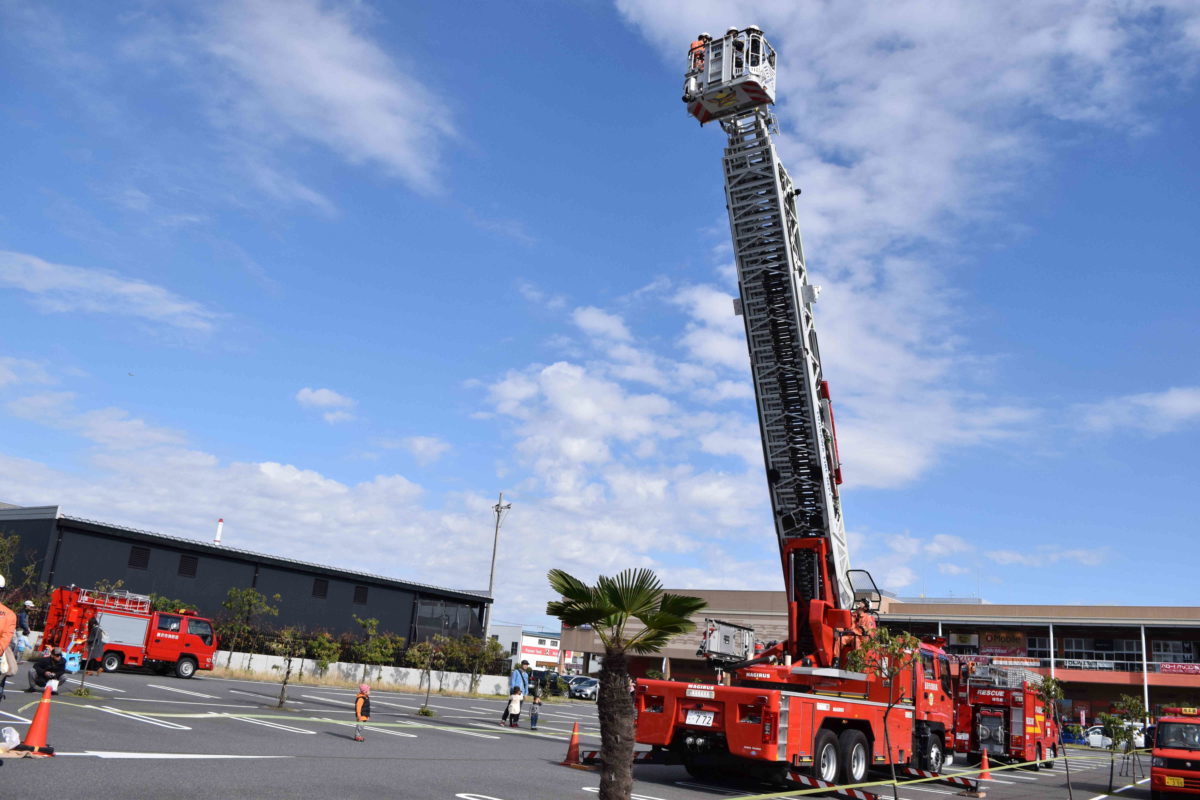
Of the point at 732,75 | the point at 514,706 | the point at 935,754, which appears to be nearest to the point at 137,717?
the point at 514,706

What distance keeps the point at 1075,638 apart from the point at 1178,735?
40376 millimetres

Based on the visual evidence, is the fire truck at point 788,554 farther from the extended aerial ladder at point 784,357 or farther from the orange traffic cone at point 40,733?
the orange traffic cone at point 40,733

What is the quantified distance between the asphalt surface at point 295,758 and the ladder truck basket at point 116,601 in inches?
111

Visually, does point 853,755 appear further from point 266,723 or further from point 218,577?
point 218,577

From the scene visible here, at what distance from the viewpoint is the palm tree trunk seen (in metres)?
8.81

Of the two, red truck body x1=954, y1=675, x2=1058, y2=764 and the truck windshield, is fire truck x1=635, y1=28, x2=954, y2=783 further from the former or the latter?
the truck windshield

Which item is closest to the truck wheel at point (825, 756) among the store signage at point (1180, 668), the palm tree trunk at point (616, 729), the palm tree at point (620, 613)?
the palm tree at point (620, 613)

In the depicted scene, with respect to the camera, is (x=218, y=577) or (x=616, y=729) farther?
(x=218, y=577)

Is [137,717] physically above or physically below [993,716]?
below

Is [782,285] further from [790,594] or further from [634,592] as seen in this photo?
[634,592]

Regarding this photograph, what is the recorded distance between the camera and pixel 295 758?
47.6 ft

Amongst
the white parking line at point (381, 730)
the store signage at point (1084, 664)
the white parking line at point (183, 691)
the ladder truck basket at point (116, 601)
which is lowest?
the white parking line at point (381, 730)

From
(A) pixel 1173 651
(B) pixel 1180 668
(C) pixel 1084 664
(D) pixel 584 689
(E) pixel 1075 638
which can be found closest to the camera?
(D) pixel 584 689

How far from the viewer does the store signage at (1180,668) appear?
50.3 metres
